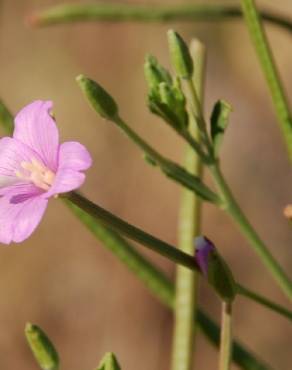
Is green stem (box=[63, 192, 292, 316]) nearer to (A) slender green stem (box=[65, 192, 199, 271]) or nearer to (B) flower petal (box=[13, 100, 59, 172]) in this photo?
(A) slender green stem (box=[65, 192, 199, 271])

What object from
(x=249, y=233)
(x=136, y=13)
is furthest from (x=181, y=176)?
(x=136, y=13)

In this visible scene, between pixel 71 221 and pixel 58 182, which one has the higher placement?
pixel 71 221

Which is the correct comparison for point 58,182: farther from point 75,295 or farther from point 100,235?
point 75,295

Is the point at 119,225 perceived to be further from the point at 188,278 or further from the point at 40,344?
the point at 188,278

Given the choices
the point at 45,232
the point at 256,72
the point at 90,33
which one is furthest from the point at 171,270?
the point at 90,33

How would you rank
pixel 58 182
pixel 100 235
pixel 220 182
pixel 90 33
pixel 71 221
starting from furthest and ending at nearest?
pixel 90 33 → pixel 71 221 → pixel 100 235 → pixel 220 182 → pixel 58 182

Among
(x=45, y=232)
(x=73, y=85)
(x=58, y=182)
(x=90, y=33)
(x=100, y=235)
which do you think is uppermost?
(x=90, y=33)

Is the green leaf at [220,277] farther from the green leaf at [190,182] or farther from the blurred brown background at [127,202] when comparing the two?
the blurred brown background at [127,202]

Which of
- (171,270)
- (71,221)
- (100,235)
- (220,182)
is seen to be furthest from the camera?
(71,221)
